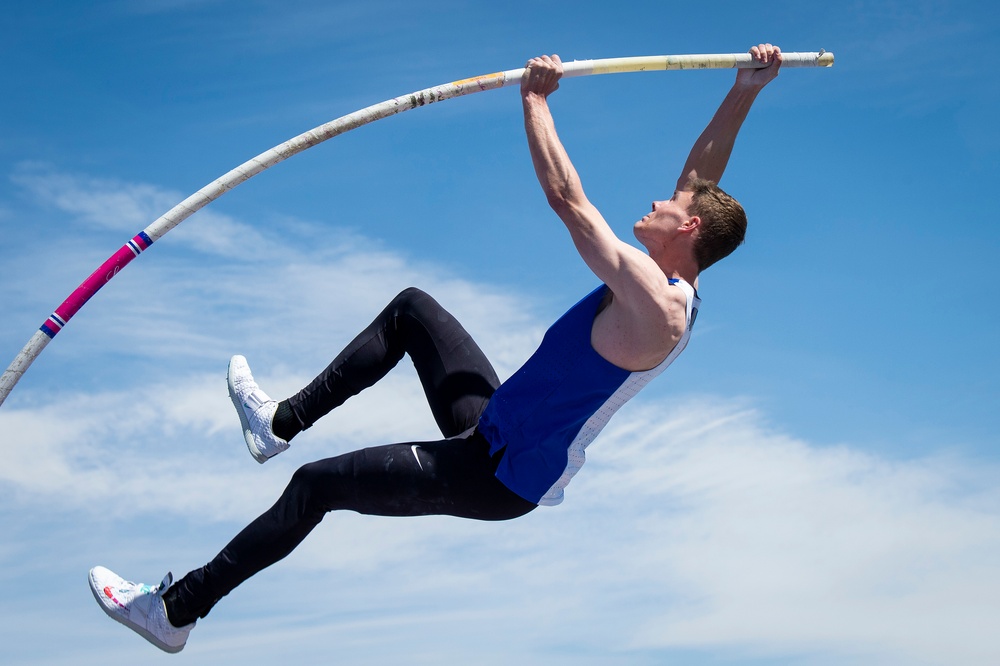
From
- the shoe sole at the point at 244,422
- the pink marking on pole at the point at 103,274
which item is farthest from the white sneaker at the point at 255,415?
the pink marking on pole at the point at 103,274

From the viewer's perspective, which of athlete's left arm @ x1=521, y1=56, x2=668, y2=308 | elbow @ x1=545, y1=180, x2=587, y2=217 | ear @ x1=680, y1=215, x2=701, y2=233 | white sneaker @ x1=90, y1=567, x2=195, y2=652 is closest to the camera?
athlete's left arm @ x1=521, y1=56, x2=668, y2=308

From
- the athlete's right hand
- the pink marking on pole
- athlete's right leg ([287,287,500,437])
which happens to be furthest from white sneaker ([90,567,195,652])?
the athlete's right hand

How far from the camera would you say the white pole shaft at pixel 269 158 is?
6.56m

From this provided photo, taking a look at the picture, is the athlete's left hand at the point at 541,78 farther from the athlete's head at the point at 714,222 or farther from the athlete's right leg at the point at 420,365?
the athlete's right leg at the point at 420,365

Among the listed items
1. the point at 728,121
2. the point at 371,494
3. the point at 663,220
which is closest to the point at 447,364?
the point at 371,494

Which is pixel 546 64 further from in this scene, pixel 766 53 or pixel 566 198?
pixel 766 53

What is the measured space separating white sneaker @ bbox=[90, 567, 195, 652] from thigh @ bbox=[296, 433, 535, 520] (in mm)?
1219

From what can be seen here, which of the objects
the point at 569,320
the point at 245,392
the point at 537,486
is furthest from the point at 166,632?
the point at 569,320

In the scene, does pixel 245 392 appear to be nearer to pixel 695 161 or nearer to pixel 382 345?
pixel 382 345

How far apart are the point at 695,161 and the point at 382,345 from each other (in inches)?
96.9

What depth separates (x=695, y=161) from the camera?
6746 mm

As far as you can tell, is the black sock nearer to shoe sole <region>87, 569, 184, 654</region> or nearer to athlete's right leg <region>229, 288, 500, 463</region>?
athlete's right leg <region>229, 288, 500, 463</region>

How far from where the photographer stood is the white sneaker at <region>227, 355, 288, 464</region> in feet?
20.7

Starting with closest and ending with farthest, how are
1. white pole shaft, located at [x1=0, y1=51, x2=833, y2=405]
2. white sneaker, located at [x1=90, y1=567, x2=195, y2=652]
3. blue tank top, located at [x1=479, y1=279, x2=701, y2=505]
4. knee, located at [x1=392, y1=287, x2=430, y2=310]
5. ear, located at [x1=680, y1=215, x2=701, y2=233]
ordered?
1. blue tank top, located at [x1=479, y1=279, x2=701, y2=505]
2. ear, located at [x1=680, y1=215, x2=701, y2=233]
3. white sneaker, located at [x1=90, y1=567, x2=195, y2=652]
4. knee, located at [x1=392, y1=287, x2=430, y2=310]
5. white pole shaft, located at [x1=0, y1=51, x2=833, y2=405]
